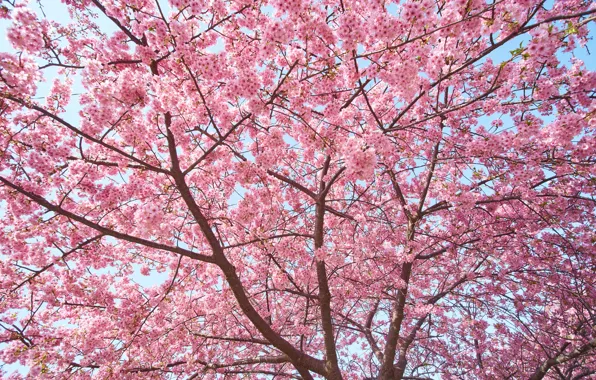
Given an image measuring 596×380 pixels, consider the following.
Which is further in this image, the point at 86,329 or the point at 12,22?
the point at 86,329

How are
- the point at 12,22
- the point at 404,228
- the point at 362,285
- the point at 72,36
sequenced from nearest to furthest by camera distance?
the point at 12,22
the point at 72,36
the point at 362,285
the point at 404,228

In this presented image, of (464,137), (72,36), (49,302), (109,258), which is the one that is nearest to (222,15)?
(72,36)

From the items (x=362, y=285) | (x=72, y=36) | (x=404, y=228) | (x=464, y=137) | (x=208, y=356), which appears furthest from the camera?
(x=404, y=228)

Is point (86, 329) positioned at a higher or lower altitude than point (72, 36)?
lower

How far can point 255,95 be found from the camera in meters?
3.81

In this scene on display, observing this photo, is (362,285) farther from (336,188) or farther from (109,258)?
(109,258)

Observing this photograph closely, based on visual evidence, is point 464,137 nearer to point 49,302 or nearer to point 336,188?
point 336,188

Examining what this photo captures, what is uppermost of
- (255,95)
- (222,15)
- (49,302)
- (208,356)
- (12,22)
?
(222,15)

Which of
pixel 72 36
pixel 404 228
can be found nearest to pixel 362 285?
pixel 404 228

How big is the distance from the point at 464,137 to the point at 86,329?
24.4 feet

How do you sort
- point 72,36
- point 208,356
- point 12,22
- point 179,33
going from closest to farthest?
point 12,22
point 179,33
point 72,36
point 208,356

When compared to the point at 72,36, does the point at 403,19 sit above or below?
below

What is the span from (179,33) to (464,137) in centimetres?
475

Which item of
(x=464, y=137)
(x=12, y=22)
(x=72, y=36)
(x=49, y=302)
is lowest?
(x=49, y=302)
